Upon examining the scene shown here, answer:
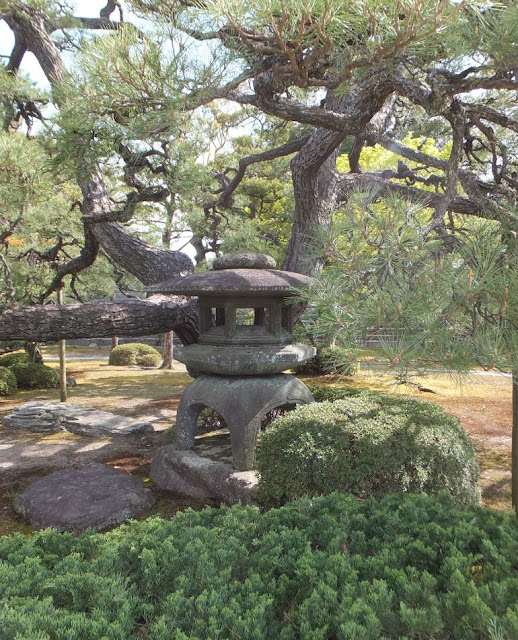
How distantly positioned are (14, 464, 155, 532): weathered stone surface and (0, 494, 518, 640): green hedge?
174 centimetres

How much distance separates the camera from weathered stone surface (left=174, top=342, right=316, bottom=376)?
5336mm

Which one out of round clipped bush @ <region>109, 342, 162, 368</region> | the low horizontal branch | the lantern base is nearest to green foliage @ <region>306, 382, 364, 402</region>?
the lantern base

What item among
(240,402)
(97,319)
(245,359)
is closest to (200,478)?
(240,402)

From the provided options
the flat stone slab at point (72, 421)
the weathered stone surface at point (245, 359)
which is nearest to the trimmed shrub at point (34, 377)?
the flat stone slab at point (72, 421)

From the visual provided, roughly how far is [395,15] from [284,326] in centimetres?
388

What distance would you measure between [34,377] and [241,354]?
8888mm

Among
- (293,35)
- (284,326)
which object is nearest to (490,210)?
(293,35)

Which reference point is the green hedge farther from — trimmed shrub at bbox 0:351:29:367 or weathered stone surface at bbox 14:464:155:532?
trimmed shrub at bbox 0:351:29:367

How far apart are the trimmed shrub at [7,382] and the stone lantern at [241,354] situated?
7336 mm

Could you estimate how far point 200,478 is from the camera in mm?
5156

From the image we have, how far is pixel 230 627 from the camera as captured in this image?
1814 millimetres

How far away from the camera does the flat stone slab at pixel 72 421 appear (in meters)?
7.73

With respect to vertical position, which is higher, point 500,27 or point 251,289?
point 500,27

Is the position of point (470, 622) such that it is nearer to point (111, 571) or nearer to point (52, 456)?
point (111, 571)
